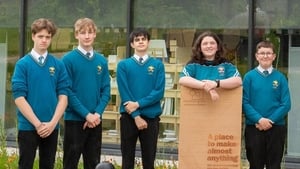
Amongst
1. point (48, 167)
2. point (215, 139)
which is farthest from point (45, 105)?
point (215, 139)

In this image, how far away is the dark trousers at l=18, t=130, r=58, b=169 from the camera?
687 cm

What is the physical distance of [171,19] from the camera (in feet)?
33.6

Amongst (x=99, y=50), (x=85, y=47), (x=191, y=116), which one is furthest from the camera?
(x=99, y=50)

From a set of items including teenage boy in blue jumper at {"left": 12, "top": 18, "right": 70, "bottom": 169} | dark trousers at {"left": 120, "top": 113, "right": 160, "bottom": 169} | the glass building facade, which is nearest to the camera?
teenage boy in blue jumper at {"left": 12, "top": 18, "right": 70, "bottom": 169}

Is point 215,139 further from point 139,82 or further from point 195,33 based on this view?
point 195,33

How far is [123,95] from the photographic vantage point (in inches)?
292

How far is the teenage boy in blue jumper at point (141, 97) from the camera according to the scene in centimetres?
741

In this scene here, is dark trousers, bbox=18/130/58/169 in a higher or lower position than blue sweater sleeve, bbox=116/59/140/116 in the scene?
lower

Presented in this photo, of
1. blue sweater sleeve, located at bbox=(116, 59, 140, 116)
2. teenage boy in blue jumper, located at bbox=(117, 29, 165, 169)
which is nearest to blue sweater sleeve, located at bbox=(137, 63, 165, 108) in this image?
teenage boy in blue jumper, located at bbox=(117, 29, 165, 169)

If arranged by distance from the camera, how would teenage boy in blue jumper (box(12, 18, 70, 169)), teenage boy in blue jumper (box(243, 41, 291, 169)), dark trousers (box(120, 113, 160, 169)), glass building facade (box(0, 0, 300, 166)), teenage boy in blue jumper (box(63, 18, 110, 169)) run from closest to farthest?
teenage boy in blue jumper (box(12, 18, 70, 169)) < teenage boy in blue jumper (box(63, 18, 110, 169)) < teenage boy in blue jumper (box(243, 41, 291, 169)) < dark trousers (box(120, 113, 160, 169)) < glass building facade (box(0, 0, 300, 166))

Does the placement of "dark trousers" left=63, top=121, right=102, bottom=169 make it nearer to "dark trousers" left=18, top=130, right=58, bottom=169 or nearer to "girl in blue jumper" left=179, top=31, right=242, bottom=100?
"dark trousers" left=18, top=130, right=58, bottom=169

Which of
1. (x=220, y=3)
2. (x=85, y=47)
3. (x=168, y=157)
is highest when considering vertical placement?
(x=220, y=3)

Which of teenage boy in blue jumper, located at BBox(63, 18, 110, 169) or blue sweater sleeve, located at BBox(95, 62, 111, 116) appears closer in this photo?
teenage boy in blue jumper, located at BBox(63, 18, 110, 169)

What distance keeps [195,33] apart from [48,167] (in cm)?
377
